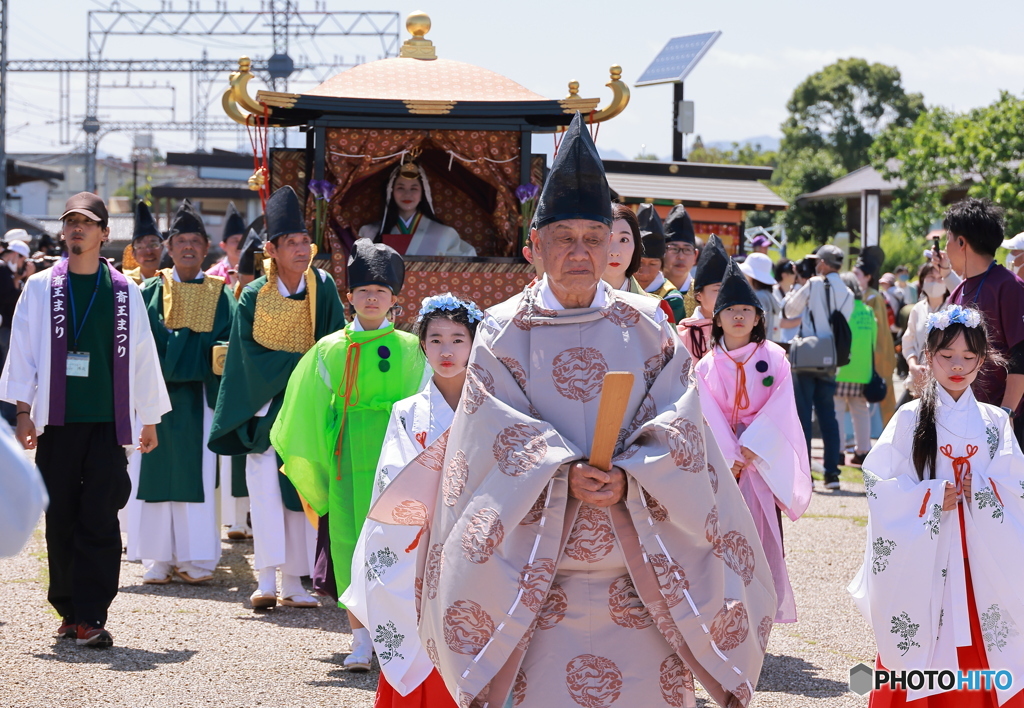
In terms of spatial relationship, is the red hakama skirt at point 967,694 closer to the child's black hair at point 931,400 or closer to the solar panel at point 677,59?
the child's black hair at point 931,400

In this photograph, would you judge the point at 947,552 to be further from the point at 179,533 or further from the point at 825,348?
the point at 825,348

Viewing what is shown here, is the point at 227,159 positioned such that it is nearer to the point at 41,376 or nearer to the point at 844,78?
the point at 41,376

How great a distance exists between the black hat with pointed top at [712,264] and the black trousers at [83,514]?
2.73 m

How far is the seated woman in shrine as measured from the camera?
8570 mm

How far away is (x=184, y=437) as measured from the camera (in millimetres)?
7031

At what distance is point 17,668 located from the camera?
501cm

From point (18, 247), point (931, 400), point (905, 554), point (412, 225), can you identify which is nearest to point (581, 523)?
point (905, 554)

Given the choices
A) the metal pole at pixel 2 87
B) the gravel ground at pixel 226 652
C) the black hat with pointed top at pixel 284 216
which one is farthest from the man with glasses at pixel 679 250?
the metal pole at pixel 2 87

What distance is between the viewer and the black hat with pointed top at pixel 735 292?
16.2 ft

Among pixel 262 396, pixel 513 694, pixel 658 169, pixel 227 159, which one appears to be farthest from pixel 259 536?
pixel 227 159

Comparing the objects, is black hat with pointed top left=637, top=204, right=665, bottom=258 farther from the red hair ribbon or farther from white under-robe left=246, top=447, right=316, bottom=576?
the red hair ribbon

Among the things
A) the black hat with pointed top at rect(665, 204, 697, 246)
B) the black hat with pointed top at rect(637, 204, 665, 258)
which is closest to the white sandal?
the black hat with pointed top at rect(637, 204, 665, 258)

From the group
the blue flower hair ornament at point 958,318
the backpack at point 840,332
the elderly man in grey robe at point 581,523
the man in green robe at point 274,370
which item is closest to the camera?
the elderly man in grey robe at point 581,523

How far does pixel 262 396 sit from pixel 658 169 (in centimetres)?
992
